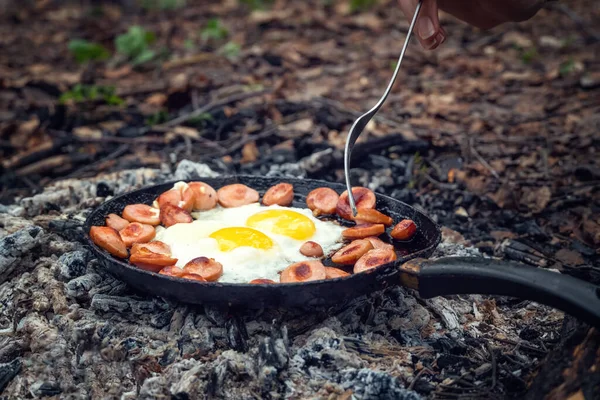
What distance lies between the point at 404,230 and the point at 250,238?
0.87m

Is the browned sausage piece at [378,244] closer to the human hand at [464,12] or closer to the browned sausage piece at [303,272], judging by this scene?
the browned sausage piece at [303,272]

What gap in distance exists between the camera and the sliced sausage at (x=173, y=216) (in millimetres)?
3293

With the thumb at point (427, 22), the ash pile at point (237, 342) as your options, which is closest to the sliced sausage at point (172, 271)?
the ash pile at point (237, 342)

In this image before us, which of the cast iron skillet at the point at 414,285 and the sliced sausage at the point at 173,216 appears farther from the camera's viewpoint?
the sliced sausage at the point at 173,216

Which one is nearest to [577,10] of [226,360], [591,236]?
[591,236]

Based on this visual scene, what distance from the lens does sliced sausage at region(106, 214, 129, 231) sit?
10.6ft

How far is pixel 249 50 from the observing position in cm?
841

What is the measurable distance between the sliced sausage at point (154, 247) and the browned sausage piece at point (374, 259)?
1.01 metres

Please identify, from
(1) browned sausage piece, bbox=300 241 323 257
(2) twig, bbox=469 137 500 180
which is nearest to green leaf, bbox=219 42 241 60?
(2) twig, bbox=469 137 500 180

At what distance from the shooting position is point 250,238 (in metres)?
3.00

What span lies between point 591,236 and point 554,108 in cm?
251

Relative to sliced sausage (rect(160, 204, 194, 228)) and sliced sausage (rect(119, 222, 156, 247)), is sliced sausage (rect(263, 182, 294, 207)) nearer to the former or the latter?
sliced sausage (rect(160, 204, 194, 228))

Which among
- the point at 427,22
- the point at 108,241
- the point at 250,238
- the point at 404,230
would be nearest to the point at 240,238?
the point at 250,238

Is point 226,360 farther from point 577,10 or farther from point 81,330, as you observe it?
point 577,10
